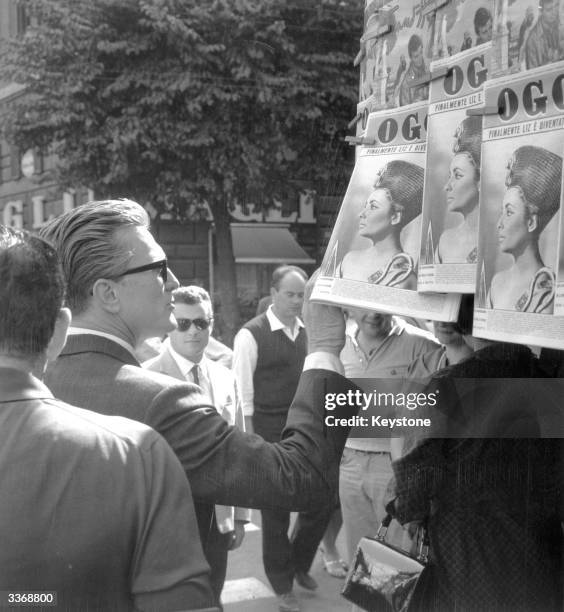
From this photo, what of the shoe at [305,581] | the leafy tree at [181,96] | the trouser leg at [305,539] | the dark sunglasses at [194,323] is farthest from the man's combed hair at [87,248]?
the shoe at [305,581]

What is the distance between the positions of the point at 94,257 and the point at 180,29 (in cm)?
596

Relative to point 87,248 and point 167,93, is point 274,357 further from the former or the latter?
point 167,93

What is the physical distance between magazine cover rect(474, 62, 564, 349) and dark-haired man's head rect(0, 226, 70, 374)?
2.03ft

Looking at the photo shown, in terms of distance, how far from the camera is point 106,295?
1.42 meters

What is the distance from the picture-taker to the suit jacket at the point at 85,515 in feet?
3.46

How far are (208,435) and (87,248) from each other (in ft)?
1.26

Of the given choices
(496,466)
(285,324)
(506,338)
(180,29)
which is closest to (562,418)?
(496,466)

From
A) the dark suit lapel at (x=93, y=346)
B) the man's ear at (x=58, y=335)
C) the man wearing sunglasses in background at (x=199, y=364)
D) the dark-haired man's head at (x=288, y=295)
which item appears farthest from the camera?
the dark-haired man's head at (x=288, y=295)

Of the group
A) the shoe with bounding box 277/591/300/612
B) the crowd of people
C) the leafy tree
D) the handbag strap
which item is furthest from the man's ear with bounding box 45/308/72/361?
the shoe with bounding box 277/591/300/612

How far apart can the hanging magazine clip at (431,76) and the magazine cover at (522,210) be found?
11cm

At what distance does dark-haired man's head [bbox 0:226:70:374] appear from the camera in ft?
3.61

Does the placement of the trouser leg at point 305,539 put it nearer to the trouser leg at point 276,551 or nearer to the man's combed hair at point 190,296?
the trouser leg at point 276,551

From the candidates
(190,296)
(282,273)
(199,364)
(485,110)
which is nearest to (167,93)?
(282,273)

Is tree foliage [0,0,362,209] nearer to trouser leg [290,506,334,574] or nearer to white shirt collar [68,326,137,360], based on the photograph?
white shirt collar [68,326,137,360]
